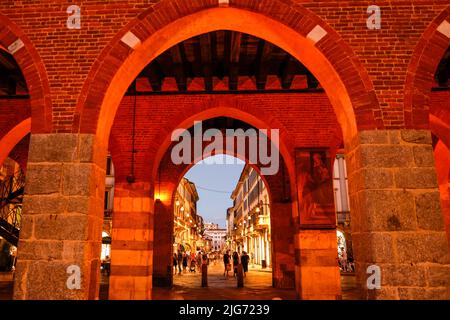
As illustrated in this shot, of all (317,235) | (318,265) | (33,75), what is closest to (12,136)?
(33,75)

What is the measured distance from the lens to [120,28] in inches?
220

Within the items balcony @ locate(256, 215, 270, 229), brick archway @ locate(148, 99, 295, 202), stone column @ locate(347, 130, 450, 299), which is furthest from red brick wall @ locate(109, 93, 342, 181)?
balcony @ locate(256, 215, 270, 229)

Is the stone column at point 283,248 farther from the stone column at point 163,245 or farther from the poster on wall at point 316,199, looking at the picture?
the stone column at point 163,245

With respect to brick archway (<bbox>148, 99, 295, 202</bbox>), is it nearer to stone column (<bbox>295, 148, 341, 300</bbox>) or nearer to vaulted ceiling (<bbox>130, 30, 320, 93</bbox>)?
vaulted ceiling (<bbox>130, 30, 320, 93</bbox>)

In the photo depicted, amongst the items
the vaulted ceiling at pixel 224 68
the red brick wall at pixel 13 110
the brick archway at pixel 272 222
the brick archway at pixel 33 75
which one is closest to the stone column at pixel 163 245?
the brick archway at pixel 272 222

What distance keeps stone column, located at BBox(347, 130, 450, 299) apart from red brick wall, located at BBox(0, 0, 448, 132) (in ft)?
2.40

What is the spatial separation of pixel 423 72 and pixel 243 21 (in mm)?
2943

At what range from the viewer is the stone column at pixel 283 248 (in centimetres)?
1251

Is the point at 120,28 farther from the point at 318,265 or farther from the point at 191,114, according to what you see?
the point at 318,265

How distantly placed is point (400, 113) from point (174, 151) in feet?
33.0

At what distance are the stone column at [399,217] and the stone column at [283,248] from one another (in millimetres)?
7478

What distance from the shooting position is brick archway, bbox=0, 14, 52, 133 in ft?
17.6

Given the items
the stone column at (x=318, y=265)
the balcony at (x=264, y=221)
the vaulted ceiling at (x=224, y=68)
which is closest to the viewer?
the vaulted ceiling at (x=224, y=68)
